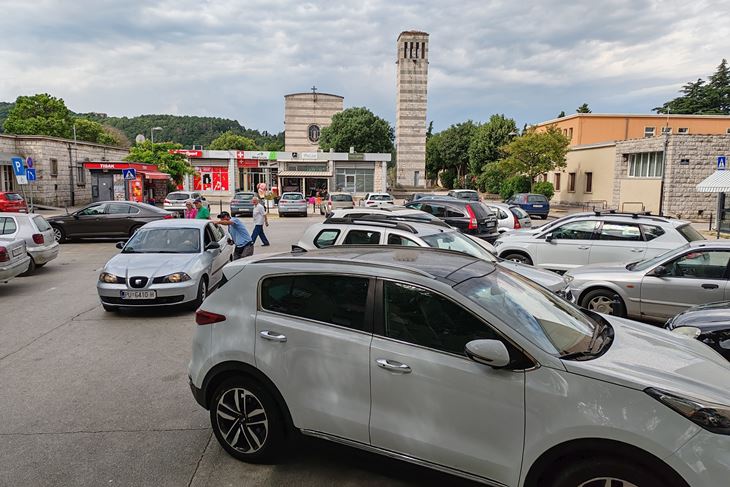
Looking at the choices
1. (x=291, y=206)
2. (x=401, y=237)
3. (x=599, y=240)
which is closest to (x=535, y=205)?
(x=291, y=206)

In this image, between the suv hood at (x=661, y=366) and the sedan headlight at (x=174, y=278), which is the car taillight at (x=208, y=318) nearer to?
the suv hood at (x=661, y=366)

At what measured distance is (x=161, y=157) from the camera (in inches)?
1679

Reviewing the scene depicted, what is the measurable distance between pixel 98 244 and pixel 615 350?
62.4 ft

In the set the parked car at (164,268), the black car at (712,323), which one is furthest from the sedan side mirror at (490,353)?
the parked car at (164,268)

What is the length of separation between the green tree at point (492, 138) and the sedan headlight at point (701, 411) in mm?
55652

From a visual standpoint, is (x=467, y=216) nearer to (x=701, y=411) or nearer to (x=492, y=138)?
(x=701, y=411)

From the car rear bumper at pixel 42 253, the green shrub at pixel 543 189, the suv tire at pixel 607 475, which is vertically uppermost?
the green shrub at pixel 543 189

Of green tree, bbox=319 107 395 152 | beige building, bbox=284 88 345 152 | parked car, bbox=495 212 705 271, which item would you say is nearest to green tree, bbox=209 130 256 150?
beige building, bbox=284 88 345 152

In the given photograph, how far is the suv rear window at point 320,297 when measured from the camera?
3523 millimetres

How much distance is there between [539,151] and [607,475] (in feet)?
129

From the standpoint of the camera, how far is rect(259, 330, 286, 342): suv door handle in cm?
367

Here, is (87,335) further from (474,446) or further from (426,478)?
(474,446)

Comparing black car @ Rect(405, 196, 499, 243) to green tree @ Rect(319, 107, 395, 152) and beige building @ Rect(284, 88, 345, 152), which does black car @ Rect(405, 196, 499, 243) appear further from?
beige building @ Rect(284, 88, 345, 152)

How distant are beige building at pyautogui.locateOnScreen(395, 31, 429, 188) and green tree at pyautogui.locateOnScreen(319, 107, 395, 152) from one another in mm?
2407
